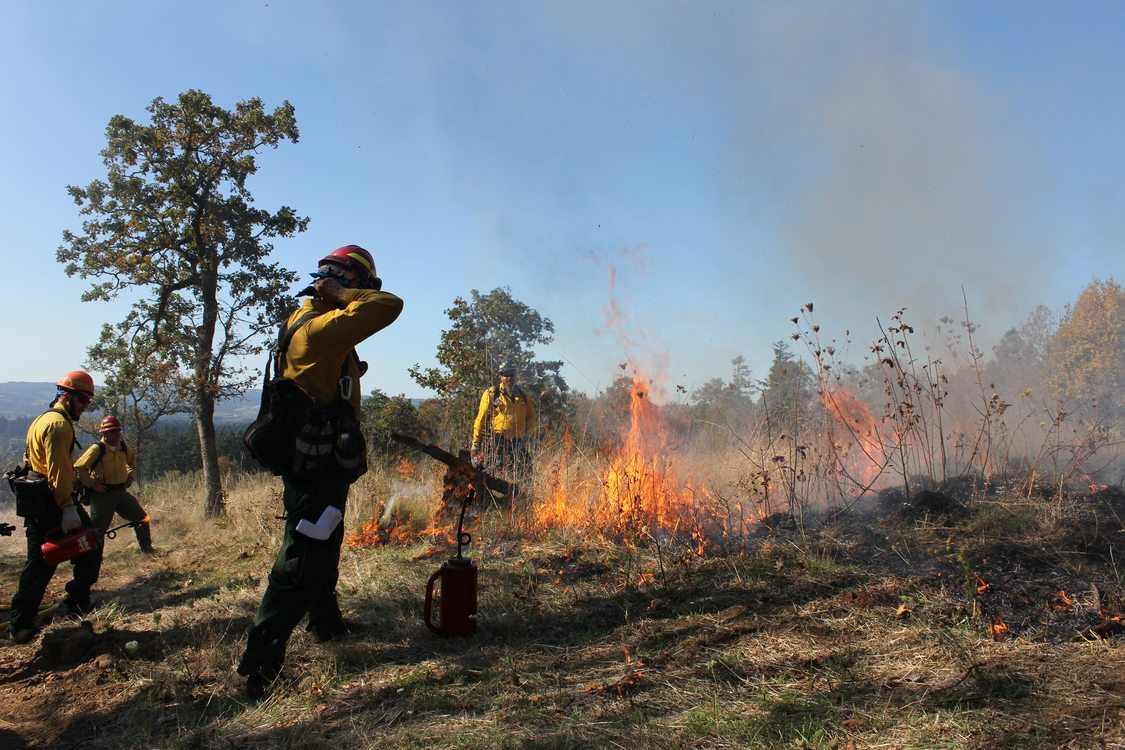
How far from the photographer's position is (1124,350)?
852 centimetres

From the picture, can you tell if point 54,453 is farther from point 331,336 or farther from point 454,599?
point 454,599

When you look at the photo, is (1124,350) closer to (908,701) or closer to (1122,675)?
(1122,675)

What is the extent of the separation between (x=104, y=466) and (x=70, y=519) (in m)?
2.95

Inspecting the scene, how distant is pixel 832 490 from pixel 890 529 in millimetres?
1359

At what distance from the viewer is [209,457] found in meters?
10.7

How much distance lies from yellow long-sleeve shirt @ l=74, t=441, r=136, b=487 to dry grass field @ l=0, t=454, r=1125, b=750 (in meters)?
2.17

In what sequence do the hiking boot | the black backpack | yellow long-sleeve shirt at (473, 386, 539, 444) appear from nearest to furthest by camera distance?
1. the black backpack
2. the hiking boot
3. yellow long-sleeve shirt at (473, 386, 539, 444)

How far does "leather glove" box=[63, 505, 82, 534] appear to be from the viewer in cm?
435

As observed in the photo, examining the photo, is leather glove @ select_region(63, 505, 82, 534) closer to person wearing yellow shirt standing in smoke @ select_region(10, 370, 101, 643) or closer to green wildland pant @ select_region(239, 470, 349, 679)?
person wearing yellow shirt standing in smoke @ select_region(10, 370, 101, 643)

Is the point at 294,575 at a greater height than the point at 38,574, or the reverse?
the point at 294,575

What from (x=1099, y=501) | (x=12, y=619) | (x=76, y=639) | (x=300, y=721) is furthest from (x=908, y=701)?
(x=12, y=619)

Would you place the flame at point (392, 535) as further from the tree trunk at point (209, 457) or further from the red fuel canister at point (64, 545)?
the tree trunk at point (209, 457)

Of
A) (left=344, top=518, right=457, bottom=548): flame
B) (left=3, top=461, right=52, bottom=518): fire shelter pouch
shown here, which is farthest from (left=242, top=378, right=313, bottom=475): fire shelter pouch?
(left=344, top=518, right=457, bottom=548): flame

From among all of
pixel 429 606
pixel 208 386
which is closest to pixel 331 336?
pixel 429 606
